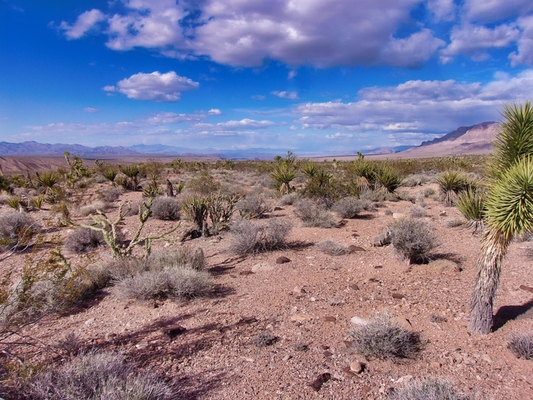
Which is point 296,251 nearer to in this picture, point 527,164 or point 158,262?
point 158,262

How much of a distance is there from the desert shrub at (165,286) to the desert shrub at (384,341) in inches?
110

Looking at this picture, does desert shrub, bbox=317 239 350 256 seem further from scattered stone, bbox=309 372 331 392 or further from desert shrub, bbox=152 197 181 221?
desert shrub, bbox=152 197 181 221

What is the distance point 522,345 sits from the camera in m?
3.96

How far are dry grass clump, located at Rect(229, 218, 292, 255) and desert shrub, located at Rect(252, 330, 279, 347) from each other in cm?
380

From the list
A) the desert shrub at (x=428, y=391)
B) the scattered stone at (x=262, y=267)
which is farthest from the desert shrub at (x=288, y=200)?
the desert shrub at (x=428, y=391)

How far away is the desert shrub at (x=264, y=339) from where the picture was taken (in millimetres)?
4414

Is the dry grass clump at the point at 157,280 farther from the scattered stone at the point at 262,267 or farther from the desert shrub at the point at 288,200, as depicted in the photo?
the desert shrub at the point at 288,200

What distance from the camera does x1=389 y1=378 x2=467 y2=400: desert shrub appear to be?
3.04 metres

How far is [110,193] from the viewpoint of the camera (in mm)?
18250

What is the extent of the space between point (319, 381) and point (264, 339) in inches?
39.5

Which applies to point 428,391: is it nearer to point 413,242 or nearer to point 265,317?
point 265,317

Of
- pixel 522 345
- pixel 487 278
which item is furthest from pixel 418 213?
pixel 522 345

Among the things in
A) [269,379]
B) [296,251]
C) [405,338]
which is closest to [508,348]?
[405,338]

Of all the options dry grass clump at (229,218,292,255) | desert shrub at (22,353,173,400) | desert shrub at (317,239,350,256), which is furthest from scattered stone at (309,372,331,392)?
dry grass clump at (229,218,292,255)
